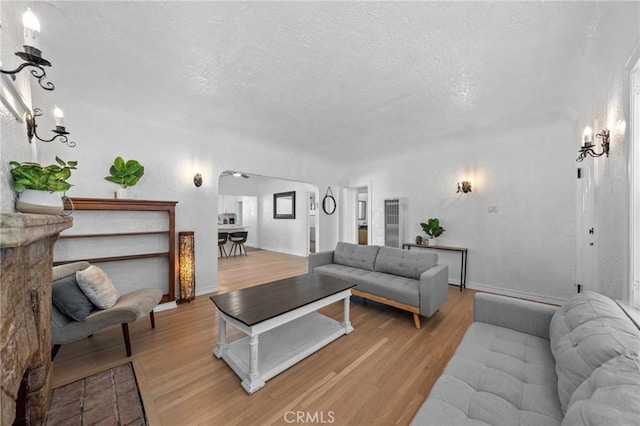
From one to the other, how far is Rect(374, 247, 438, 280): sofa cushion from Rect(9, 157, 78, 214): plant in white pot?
129 inches

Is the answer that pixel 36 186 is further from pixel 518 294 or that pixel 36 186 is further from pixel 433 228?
pixel 518 294

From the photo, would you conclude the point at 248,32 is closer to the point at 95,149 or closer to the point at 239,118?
the point at 239,118

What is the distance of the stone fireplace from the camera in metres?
0.89

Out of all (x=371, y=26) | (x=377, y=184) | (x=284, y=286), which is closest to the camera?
(x=371, y=26)

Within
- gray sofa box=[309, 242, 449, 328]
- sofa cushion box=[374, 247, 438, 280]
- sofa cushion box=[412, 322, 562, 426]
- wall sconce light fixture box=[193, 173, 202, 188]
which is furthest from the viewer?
wall sconce light fixture box=[193, 173, 202, 188]

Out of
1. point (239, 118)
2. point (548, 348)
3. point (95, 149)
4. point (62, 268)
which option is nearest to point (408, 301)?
point (548, 348)

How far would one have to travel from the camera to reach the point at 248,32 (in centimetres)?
174

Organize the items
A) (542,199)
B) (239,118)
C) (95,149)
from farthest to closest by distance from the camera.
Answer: (542,199), (239,118), (95,149)

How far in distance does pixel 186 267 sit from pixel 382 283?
280 cm

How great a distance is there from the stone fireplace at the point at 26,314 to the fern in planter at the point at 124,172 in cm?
151

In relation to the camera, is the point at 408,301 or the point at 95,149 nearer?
the point at 408,301

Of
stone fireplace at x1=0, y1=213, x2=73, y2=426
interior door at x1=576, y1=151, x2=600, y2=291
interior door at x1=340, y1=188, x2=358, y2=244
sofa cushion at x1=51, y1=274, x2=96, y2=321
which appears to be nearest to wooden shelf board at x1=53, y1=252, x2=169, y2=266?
sofa cushion at x1=51, y1=274, x2=96, y2=321

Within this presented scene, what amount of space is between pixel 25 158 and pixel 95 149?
53.7 inches

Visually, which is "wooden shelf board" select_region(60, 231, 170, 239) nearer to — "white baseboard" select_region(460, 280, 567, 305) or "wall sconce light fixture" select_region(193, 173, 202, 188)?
"wall sconce light fixture" select_region(193, 173, 202, 188)
